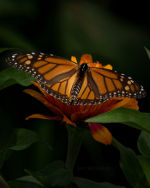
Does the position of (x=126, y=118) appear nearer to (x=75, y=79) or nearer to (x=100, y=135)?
(x=100, y=135)

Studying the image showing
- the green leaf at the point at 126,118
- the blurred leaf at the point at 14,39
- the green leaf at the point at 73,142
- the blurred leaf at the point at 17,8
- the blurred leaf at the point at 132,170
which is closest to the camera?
the green leaf at the point at 126,118

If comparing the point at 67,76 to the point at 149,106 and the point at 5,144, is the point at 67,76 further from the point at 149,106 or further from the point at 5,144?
the point at 149,106

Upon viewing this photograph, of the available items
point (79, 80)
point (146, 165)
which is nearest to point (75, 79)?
point (79, 80)

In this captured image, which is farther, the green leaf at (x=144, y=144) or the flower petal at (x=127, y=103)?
the flower petal at (x=127, y=103)

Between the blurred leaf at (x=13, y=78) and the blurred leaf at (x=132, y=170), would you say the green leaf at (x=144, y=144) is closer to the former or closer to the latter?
the blurred leaf at (x=132, y=170)

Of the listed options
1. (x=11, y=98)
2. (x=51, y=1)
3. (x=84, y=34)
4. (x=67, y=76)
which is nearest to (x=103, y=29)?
(x=84, y=34)

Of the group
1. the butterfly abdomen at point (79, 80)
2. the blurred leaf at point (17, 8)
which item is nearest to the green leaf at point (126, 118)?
the butterfly abdomen at point (79, 80)
